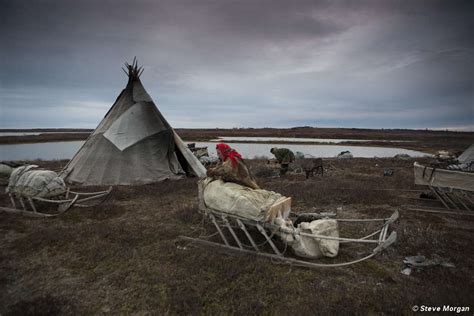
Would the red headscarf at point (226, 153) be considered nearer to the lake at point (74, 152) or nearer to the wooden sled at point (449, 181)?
the wooden sled at point (449, 181)

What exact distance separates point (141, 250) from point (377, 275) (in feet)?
15.4

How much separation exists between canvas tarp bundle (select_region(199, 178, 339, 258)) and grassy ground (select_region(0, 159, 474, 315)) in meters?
0.44

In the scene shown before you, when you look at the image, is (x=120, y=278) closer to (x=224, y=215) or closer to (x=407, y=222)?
(x=224, y=215)

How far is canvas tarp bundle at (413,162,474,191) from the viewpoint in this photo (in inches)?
320

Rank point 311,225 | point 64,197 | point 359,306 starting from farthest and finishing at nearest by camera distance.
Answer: point 64,197 → point 311,225 → point 359,306

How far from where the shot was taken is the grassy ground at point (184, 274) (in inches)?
157

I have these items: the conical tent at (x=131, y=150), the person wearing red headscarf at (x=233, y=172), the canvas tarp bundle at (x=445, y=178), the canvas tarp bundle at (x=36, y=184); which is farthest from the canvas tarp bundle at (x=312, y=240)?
the conical tent at (x=131, y=150)

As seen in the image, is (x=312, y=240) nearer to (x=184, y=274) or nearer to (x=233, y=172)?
(x=233, y=172)

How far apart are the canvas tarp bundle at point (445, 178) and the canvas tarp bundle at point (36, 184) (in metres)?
11.4

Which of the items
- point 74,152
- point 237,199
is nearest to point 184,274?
point 237,199

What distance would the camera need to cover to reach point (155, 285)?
14.7ft

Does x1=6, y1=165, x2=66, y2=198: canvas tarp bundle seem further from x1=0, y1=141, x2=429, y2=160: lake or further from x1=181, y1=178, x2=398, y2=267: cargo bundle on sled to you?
x1=0, y1=141, x2=429, y2=160: lake

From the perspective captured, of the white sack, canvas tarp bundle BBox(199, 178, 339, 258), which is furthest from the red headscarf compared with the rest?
canvas tarp bundle BBox(199, 178, 339, 258)

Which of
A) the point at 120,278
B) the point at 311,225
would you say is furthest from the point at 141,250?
the point at 311,225
